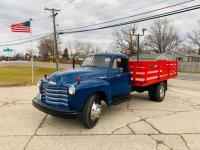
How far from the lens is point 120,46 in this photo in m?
72.0

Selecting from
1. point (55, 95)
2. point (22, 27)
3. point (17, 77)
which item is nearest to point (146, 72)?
point (55, 95)

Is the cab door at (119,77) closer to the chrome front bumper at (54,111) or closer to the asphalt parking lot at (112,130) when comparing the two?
the asphalt parking lot at (112,130)

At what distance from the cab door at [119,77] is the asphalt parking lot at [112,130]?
753mm

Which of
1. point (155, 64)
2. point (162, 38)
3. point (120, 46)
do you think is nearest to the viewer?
point (155, 64)

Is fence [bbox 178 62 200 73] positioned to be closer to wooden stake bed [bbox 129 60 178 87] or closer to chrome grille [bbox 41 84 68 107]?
wooden stake bed [bbox 129 60 178 87]

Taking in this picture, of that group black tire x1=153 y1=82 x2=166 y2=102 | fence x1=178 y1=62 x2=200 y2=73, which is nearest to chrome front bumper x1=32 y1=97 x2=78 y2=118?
black tire x1=153 y1=82 x2=166 y2=102

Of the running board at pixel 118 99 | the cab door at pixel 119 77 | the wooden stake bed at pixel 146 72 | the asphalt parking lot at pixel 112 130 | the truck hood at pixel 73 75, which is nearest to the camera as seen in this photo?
the asphalt parking lot at pixel 112 130

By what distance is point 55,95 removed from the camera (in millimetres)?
6379

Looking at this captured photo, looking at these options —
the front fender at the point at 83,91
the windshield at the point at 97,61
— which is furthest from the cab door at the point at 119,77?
the front fender at the point at 83,91

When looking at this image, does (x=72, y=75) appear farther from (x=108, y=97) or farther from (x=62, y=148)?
(x=62, y=148)

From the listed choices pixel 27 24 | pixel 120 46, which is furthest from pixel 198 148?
pixel 120 46

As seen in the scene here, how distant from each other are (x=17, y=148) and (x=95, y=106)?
2.29 m

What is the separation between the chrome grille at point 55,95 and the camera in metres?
6.21

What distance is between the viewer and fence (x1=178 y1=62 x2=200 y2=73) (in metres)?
41.3
